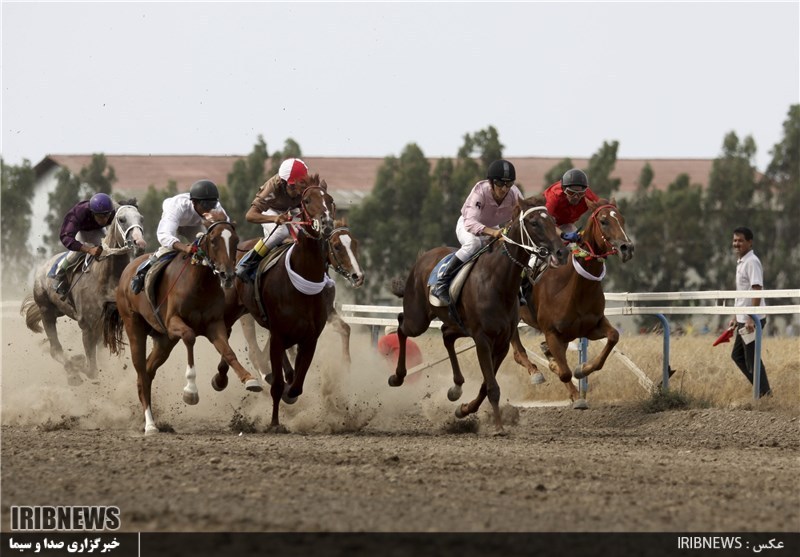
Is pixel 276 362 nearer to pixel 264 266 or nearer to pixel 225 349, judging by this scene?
pixel 225 349

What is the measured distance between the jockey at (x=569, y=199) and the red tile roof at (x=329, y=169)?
31166 mm

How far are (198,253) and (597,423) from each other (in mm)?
5233

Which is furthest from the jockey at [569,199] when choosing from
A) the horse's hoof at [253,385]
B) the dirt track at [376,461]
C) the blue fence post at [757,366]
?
the horse's hoof at [253,385]

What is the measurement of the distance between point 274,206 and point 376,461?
162 inches

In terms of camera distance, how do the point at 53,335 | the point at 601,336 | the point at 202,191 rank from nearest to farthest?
the point at 202,191, the point at 601,336, the point at 53,335

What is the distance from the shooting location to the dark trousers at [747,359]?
1421cm

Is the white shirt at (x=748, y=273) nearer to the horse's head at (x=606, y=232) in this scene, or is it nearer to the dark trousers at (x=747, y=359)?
the dark trousers at (x=747, y=359)

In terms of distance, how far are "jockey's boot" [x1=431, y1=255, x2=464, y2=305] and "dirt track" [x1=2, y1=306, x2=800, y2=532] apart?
1.34 metres

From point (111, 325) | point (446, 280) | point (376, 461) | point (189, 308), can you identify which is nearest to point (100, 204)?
point (111, 325)

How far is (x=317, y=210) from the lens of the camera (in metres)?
11.6

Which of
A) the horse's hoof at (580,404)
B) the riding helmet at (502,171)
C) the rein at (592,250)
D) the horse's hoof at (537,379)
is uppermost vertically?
the riding helmet at (502,171)

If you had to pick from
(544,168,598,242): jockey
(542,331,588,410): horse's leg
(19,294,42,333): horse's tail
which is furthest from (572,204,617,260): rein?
(19,294,42,333): horse's tail
